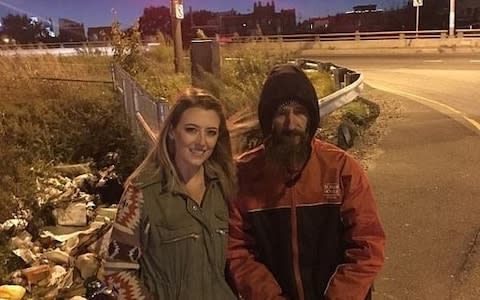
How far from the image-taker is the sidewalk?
456cm

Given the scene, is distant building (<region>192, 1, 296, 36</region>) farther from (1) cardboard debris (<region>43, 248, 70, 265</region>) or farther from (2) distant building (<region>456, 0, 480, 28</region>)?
(1) cardboard debris (<region>43, 248, 70, 265</region>)

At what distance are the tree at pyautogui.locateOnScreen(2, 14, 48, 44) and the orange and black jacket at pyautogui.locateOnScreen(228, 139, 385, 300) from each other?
44.2 m

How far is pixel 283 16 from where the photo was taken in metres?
58.0

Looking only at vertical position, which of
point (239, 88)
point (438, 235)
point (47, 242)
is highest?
point (239, 88)

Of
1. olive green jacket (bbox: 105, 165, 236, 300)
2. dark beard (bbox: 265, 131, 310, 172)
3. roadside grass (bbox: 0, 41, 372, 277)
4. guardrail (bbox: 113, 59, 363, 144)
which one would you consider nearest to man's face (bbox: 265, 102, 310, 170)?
dark beard (bbox: 265, 131, 310, 172)

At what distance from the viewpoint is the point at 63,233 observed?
7.42 meters

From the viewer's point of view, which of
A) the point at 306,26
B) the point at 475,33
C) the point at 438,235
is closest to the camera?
the point at 438,235

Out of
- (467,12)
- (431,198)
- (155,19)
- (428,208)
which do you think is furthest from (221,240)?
(467,12)

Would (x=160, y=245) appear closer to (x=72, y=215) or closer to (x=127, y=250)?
(x=127, y=250)

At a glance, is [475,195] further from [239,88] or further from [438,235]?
[239,88]

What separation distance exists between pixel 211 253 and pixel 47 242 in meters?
4.95

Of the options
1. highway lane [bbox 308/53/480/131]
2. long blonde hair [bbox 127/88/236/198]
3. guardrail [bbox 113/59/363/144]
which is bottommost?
highway lane [bbox 308/53/480/131]

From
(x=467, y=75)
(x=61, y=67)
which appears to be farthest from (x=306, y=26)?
(x=61, y=67)

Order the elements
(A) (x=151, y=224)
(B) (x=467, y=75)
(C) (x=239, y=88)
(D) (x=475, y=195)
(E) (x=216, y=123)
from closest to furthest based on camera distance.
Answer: (A) (x=151, y=224)
(E) (x=216, y=123)
(D) (x=475, y=195)
(C) (x=239, y=88)
(B) (x=467, y=75)
